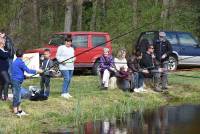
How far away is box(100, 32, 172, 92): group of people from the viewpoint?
21178 mm

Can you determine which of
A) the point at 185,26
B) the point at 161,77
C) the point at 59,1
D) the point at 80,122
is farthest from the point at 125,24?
the point at 80,122

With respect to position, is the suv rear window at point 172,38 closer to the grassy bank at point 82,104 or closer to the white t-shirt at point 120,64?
the grassy bank at point 82,104

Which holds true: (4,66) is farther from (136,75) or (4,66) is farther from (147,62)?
(147,62)

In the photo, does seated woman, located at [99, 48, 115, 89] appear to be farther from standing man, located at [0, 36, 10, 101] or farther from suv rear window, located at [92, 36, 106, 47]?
suv rear window, located at [92, 36, 106, 47]

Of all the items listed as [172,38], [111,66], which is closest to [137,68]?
[111,66]

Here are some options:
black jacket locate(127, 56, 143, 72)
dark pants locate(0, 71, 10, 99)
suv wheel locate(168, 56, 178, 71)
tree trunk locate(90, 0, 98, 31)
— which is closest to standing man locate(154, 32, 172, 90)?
black jacket locate(127, 56, 143, 72)

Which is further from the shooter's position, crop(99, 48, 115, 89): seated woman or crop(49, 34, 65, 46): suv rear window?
crop(49, 34, 65, 46): suv rear window

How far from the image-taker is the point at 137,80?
21484 mm

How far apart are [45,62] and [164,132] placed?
5.36 meters

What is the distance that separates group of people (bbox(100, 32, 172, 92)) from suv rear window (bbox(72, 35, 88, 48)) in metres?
4.08

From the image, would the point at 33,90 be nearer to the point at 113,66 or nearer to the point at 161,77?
the point at 113,66

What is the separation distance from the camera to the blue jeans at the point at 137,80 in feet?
70.3

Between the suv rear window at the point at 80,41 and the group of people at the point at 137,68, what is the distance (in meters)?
4.08

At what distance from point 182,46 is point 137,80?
23.7 ft
